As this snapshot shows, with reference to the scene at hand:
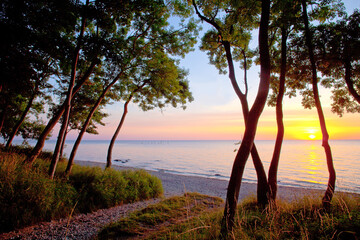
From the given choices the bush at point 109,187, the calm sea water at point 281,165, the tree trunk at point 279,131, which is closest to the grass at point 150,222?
the bush at point 109,187

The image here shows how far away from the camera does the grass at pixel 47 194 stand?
5.21 meters

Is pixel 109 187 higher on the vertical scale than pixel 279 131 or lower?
lower

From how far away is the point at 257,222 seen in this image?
198 inches

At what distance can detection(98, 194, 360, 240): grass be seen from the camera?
3638 millimetres

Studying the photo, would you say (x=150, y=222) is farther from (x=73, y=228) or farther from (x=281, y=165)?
(x=281, y=165)

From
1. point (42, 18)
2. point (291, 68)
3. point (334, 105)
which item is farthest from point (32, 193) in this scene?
point (334, 105)

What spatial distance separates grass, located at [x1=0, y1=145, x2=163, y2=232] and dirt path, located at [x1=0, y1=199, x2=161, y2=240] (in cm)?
35

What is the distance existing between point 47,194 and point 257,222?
23.5 ft

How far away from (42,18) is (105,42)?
2.36 meters

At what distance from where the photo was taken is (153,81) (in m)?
11.9

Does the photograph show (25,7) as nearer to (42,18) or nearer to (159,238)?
(42,18)

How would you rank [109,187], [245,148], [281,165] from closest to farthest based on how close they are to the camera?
[245,148] < [109,187] < [281,165]

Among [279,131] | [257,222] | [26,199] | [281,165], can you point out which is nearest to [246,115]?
[279,131]

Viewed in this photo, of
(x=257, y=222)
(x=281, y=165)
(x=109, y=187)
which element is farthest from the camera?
(x=281, y=165)
